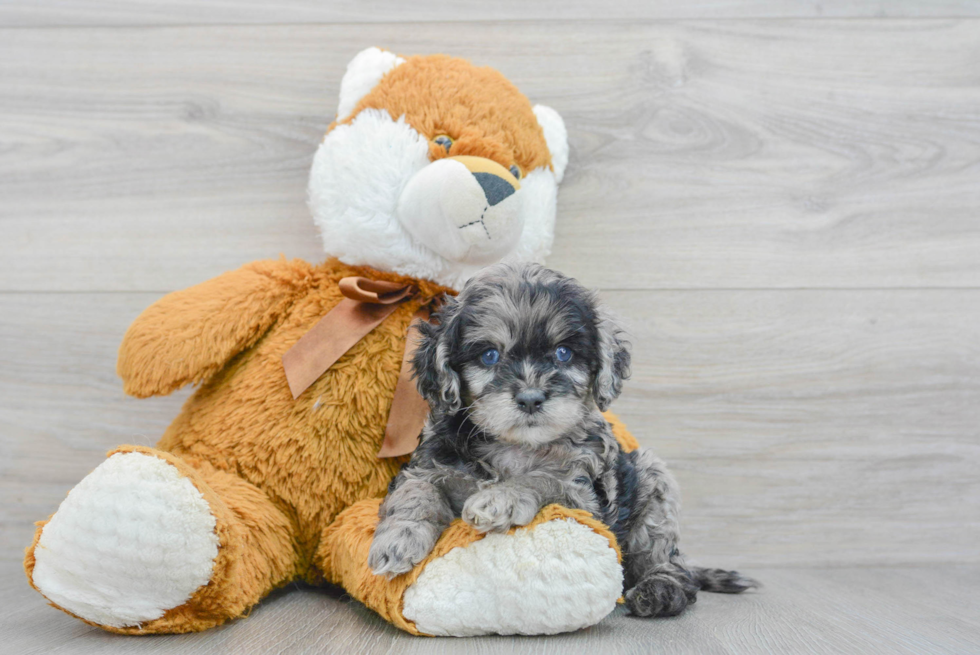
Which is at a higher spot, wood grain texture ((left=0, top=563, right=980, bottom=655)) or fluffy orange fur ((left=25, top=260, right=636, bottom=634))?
fluffy orange fur ((left=25, top=260, right=636, bottom=634))

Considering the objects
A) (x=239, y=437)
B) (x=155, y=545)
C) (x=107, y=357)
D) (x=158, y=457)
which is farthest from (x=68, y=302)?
(x=155, y=545)

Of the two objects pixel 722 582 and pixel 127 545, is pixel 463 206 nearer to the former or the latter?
pixel 127 545

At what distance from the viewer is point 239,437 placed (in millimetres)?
1569

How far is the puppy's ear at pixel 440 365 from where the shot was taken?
134cm

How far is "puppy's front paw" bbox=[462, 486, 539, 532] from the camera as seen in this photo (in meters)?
1.24

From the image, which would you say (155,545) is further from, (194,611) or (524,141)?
(524,141)

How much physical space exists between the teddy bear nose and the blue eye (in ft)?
1.17

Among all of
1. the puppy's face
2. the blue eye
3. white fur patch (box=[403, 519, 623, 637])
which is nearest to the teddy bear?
white fur patch (box=[403, 519, 623, 637])

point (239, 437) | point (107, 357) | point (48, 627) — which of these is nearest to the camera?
point (48, 627)

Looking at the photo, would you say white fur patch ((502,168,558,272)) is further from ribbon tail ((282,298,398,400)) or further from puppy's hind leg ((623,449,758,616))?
puppy's hind leg ((623,449,758,616))

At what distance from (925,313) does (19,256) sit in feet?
8.46

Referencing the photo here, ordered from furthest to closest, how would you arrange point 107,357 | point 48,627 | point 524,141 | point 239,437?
point 107,357 → point 524,141 → point 239,437 → point 48,627

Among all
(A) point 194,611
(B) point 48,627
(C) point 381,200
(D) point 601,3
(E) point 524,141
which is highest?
(D) point 601,3

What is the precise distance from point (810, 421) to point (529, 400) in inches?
46.9
